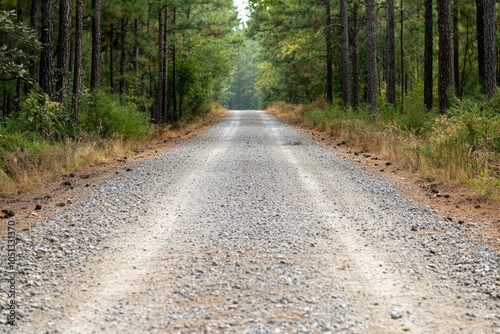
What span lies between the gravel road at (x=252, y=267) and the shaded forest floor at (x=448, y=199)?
30cm

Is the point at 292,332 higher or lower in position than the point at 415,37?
lower

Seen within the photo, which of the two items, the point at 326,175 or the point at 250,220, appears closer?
the point at 250,220

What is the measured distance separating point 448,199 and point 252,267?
477cm

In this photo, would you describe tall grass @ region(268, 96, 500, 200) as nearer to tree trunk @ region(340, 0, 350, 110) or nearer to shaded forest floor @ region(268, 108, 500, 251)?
shaded forest floor @ region(268, 108, 500, 251)

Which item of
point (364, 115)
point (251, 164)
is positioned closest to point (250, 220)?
point (251, 164)

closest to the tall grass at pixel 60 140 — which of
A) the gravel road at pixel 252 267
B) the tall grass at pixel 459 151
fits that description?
the gravel road at pixel 252 267

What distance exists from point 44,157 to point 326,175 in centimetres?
613

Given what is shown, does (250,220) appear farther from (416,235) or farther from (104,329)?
(104,329)

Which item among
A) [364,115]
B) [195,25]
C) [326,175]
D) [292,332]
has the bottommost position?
[292,332]

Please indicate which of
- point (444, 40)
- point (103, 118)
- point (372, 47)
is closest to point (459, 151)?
point (444, 40)

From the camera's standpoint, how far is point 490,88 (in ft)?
52.8

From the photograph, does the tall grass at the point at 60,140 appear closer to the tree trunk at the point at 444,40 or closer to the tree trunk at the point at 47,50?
the tree trunk at the point at 47,50

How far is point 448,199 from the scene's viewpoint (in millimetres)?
8680

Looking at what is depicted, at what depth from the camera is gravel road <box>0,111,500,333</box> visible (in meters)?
3.95
